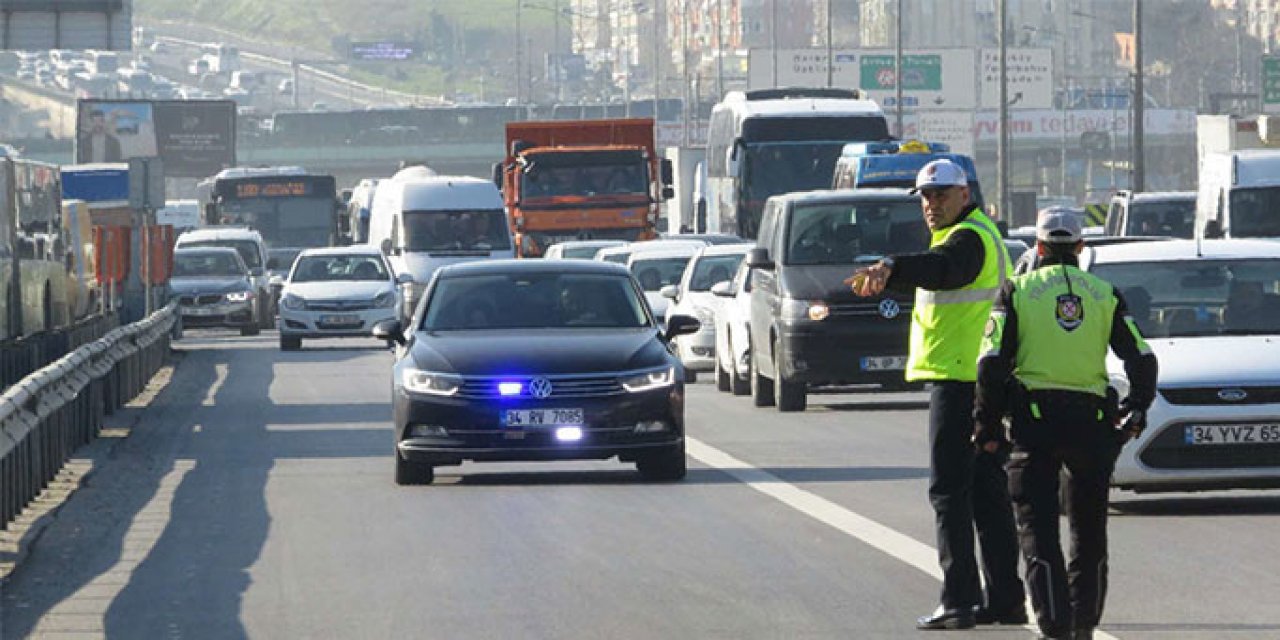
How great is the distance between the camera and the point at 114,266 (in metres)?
40.4

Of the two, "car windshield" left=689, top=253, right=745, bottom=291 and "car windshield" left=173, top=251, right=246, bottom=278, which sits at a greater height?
"car windshield" left=689, top=253, right=745, bottom=291

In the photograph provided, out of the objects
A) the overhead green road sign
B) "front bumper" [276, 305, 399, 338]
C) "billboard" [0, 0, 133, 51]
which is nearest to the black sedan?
"front bumper" [276, 305, 399, 338]

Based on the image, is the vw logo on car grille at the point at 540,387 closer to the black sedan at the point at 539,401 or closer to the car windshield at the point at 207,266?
the black sedan at the point at 539,401

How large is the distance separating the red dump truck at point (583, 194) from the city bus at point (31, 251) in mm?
17552

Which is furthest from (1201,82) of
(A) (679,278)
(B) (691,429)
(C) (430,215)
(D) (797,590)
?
(D) (797,590)

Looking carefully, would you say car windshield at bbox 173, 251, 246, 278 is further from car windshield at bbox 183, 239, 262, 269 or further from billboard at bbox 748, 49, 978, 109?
billboard at bbox 748, 49, 978, 109

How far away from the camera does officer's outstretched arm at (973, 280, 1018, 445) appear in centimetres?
1077

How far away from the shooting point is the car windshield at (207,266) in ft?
181

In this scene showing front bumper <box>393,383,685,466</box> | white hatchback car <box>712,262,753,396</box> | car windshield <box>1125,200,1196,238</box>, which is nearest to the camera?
front bumper <box>393,383,685,466</box>

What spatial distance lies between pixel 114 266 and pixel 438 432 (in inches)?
874

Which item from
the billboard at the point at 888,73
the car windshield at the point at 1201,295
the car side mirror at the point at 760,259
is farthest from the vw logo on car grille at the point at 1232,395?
the billboard at the point at 888,73

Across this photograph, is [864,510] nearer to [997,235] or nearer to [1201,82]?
[997,235]

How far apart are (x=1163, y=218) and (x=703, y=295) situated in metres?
13.4

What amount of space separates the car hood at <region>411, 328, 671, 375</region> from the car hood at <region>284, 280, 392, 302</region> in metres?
27.6
